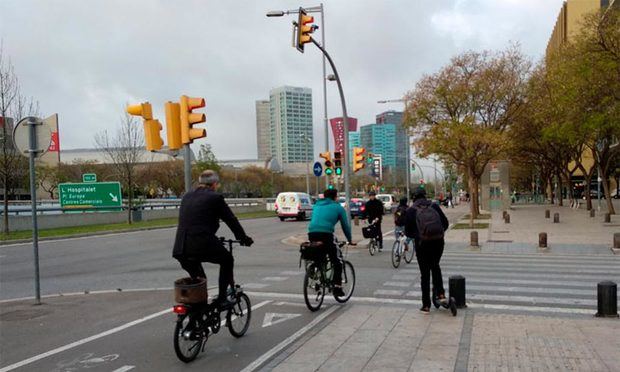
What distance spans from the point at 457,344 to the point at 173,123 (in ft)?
18.6

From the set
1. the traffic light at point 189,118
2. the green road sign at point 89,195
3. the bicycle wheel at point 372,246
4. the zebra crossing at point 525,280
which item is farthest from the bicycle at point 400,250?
the green road sign at point 89,195

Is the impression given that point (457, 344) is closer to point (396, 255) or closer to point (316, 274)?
point (316, 274)

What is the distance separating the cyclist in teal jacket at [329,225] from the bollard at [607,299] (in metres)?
3.49

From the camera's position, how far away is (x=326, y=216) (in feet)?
24.9

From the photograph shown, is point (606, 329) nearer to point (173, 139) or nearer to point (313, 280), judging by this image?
point (313, 280)

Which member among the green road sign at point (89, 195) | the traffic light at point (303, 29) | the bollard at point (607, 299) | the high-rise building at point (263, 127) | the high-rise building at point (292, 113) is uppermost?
the high-rise building at point (263, 127)

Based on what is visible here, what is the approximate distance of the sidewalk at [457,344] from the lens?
4.89 m

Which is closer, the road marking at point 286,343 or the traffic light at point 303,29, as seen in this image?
the road marking at point 286,343

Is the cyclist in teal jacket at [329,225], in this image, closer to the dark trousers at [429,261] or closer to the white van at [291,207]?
the dark trousers at [429,261]

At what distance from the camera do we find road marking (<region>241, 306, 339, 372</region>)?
510 cm

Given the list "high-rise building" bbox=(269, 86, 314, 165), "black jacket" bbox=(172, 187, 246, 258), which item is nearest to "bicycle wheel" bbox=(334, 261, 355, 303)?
"black jacket" bbox=(172, 187, 246, 258)

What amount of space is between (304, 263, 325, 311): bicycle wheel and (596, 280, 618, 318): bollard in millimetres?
3694

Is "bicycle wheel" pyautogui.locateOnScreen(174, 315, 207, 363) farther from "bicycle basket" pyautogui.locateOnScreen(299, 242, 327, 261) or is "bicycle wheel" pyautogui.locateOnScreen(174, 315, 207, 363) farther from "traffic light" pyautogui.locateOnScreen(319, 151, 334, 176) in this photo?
"traffic light" pyautogui.locateOnScreen(319, 151, 334, 176)

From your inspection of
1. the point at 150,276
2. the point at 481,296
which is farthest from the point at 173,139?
the point at 481,296
